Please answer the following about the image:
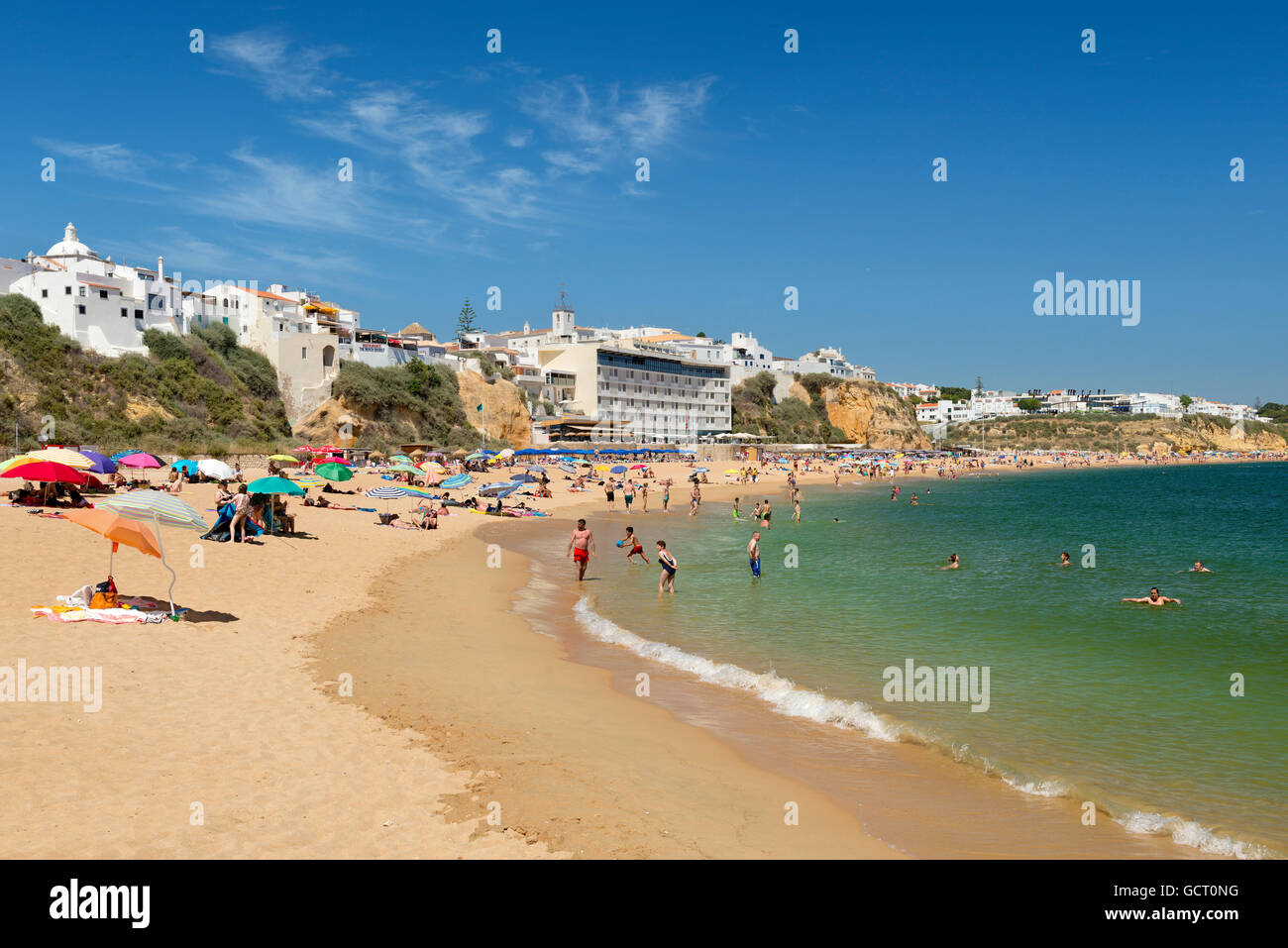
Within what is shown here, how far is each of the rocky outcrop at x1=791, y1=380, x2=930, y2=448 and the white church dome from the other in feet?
285

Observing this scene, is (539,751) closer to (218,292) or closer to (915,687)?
(915,687)

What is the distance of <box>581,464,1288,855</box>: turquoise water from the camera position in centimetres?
791

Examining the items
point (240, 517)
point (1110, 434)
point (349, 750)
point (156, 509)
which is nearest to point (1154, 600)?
point (349, 750)

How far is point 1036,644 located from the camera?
45.0ft

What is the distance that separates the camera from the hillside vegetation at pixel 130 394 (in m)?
37.1

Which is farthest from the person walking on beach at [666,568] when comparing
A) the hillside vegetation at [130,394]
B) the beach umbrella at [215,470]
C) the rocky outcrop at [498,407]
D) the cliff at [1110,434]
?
the cliff at [1110,434]

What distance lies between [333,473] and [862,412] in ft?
333

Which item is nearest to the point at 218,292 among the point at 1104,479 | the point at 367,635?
the point at 367,635

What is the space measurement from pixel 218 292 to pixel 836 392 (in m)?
84.8

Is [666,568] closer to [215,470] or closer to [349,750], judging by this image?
[349,750]

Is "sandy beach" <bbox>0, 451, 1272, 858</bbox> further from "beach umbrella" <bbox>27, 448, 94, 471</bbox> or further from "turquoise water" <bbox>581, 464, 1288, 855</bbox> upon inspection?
"beach umbrella" <bbox>27, 448, 94, 471</bbox>

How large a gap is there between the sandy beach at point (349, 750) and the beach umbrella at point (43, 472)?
10.2ft

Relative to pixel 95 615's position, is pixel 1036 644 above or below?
below

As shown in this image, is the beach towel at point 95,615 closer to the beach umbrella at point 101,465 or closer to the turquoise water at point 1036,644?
the turquoise water at point 1036,644
